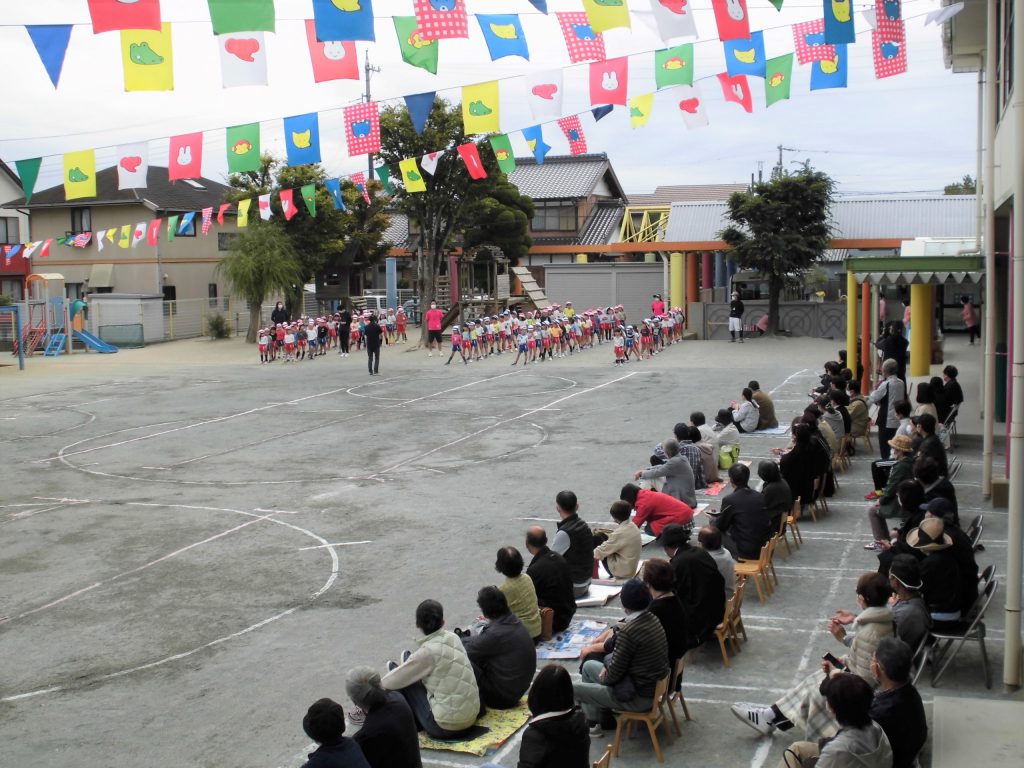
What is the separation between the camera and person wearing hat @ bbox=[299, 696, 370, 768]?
6227 mm

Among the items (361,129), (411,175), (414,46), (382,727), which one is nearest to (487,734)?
(382,727)

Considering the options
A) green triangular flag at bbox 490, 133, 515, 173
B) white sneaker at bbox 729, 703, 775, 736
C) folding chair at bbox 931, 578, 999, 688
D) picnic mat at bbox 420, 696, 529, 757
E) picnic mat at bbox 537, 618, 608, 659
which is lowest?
picnic mat at bbox 420, 696, 529, 757

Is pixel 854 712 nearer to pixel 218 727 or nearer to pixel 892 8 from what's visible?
pixel 218 727

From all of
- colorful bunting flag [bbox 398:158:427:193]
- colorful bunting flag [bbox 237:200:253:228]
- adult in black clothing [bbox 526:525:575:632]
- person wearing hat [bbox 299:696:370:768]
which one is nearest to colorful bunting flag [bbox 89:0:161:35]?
adult in black clothing [bbox 526:525:575:632]

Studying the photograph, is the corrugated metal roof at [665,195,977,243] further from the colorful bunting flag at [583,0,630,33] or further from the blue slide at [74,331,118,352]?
the colorful bunting flag at [583,0,630,33]

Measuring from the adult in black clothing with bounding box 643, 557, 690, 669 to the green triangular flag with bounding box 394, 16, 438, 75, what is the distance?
447 inches

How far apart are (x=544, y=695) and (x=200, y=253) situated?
5020 cm

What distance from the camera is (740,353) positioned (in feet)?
120

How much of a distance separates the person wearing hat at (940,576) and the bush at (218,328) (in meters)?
43.6

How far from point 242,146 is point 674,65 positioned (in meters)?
9.34

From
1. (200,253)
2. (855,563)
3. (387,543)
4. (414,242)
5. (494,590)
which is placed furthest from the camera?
(414,242)

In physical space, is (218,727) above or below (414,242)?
below

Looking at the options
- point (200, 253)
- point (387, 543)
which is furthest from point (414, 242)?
point (387, 543)

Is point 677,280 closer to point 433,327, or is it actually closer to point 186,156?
point 433,327
